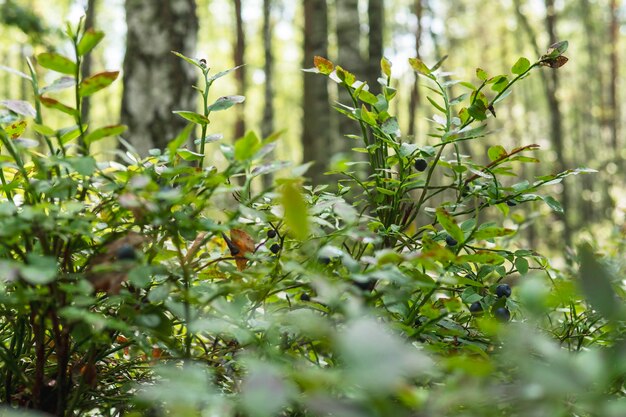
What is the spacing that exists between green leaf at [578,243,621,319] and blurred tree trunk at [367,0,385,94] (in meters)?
5.34

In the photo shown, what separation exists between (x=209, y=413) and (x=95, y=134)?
0.46 m

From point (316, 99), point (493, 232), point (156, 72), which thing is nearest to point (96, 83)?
point (493, 232)

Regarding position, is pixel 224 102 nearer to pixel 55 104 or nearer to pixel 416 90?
pixel 55 104

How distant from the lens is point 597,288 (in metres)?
0.61

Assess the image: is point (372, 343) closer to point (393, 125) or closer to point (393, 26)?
point (393, 125)

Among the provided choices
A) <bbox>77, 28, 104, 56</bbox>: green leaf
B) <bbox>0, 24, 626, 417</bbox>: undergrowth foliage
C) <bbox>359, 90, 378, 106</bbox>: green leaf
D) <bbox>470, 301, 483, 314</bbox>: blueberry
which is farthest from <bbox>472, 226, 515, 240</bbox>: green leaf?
<bbox>77, 28, 104, 56</bbox>: green leaf

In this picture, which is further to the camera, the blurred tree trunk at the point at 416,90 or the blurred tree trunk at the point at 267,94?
the blurred tree trunk at the point at 267,94

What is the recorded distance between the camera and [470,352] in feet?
3.75

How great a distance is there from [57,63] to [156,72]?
2.90 meters

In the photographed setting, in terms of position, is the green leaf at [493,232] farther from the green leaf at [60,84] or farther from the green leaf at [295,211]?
the green leaf at [60,84]

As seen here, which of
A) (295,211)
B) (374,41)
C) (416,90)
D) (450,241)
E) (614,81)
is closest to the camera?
(295,211)

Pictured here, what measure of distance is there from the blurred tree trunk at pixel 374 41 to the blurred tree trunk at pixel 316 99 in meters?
1.32

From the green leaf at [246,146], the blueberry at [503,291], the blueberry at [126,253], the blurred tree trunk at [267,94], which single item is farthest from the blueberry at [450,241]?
the blurred tree trunk at [267,94]

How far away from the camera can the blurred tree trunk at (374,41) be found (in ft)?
19.6
